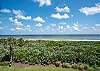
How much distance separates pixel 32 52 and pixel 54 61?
1.52 meters

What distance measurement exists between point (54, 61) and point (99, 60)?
2.08 meters

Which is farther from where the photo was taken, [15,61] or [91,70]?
[15,61]

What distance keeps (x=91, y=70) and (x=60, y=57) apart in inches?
108

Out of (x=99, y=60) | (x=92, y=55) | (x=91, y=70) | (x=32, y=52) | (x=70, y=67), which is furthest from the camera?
(x=32, y=52)

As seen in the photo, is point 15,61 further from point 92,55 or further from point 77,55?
point 92,55

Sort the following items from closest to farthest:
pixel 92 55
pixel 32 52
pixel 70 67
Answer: pixel 70 67, pixel 92 55, pixel 32 52

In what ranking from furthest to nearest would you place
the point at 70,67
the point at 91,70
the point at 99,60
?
Answer: 1. the point at 99,60
2. the point at 70,67
3. the point at 91,70

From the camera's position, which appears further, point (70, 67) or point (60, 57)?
point (60, 57)

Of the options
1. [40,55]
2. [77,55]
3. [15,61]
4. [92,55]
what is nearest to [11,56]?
[15,61]

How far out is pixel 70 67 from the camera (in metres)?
9.34

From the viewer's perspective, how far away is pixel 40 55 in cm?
1136

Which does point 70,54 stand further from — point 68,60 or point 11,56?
point 11,56

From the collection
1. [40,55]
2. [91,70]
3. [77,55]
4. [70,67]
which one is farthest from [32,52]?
[91,70]

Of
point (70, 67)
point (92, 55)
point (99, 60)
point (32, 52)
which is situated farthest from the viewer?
point (32, 52)
